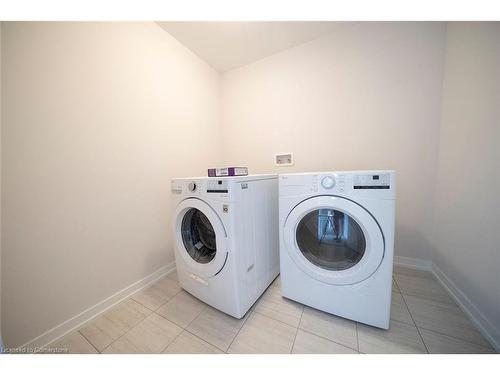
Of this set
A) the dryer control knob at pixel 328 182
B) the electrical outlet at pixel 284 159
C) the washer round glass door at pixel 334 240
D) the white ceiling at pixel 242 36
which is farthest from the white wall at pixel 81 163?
the dryer control knob at pixel 328 182

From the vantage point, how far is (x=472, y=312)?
2.66 feet

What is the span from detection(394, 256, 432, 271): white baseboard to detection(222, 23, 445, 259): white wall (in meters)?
0.05

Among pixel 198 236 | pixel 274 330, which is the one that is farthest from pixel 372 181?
pixel 198 236

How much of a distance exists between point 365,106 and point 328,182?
40.5 inches

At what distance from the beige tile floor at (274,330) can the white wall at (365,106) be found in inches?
23.2

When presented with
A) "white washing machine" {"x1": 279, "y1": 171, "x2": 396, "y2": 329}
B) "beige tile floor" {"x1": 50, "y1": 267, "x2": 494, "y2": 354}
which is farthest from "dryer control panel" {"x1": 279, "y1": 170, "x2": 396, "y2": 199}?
"beige tile floor" {"x1": 50, "y1": 267, "x2": 494, "y2": 354}

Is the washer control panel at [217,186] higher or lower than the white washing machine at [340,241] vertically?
higher

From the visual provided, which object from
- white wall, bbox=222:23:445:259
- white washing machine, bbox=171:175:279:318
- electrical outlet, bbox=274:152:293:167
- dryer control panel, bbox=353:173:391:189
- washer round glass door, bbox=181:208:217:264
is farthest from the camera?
electrical outlet, bbox=274:152:293:167

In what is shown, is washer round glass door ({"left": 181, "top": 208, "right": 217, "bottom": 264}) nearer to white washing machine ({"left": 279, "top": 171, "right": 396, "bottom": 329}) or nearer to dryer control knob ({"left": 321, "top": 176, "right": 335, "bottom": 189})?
white washing machine ({"left": 279, "top": 171, "right": 396, "bottom": 329})

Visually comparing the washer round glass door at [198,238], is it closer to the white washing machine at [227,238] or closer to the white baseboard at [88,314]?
the white washing machine at [227,238]

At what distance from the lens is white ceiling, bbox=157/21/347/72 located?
4.09ft

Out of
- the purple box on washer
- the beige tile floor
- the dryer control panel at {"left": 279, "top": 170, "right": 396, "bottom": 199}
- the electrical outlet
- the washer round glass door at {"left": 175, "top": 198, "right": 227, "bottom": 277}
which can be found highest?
the electrical outlet

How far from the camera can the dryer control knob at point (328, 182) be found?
0.74 metres
